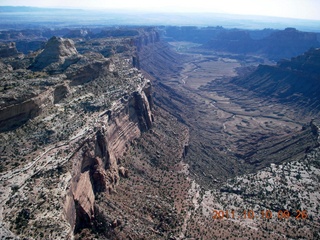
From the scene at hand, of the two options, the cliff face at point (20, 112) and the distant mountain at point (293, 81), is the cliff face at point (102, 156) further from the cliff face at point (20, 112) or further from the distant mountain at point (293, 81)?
the distant mountain at point (293, 81)

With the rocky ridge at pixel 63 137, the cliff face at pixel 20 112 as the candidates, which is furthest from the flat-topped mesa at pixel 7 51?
the cliff face at pixel 20 112

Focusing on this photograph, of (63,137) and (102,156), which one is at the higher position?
(63,137)

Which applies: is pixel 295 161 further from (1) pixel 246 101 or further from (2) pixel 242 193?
(1) pixel 246 101

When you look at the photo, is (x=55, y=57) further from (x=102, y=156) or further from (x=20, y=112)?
(x=102, y=156)
